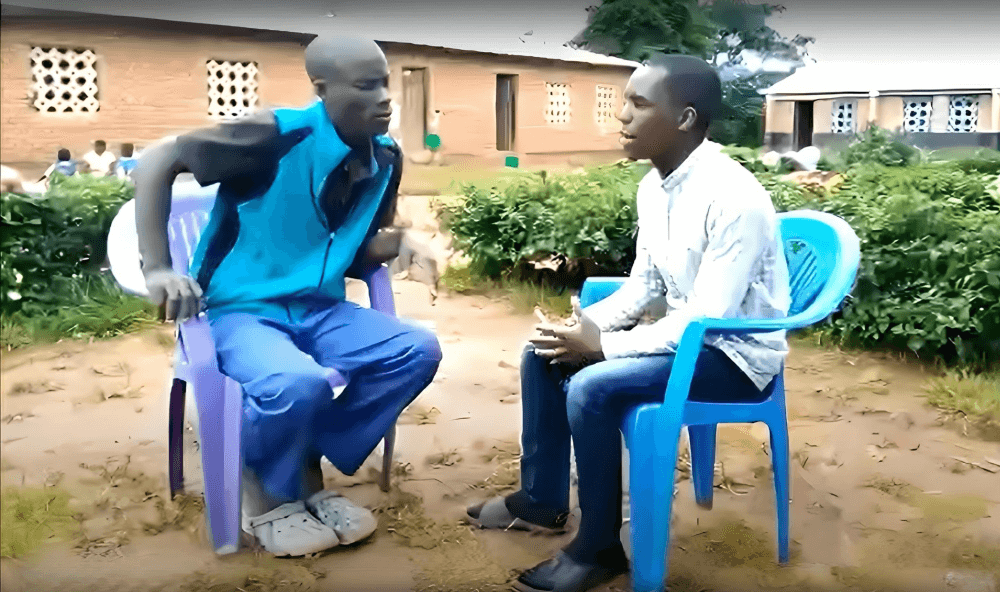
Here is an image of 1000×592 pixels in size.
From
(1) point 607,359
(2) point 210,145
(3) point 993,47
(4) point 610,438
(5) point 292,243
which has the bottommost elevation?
(4) point 610,438

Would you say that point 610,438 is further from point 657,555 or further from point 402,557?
point 402,557

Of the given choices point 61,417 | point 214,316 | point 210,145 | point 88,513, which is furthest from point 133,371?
point 210,145

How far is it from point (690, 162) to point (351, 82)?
33.5 inches

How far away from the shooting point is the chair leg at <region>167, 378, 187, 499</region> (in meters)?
2.77

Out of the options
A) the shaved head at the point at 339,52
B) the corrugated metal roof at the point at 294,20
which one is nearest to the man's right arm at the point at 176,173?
the shaved head at the point at 339,52

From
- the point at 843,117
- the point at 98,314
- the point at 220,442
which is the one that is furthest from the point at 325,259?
the point at 98,314

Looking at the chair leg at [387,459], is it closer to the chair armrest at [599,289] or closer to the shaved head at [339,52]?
the chair armrest at [599,289]

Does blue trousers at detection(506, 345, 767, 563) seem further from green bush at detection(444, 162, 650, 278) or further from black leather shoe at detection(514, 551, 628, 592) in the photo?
green bush at detection(444, 162, 650, 278)

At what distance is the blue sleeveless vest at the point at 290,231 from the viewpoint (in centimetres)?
248

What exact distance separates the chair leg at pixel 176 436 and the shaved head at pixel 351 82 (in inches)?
36.1

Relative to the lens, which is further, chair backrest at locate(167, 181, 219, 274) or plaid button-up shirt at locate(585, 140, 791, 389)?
chair backrest at locate(167, 181, 219, 274)

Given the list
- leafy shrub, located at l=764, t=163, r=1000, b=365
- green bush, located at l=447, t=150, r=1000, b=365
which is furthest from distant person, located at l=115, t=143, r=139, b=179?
leafy shrub, located at l=764, t=163, r=1000, b=365

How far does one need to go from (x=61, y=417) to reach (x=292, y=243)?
1579 mm

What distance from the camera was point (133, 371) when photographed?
4211 millimetres
